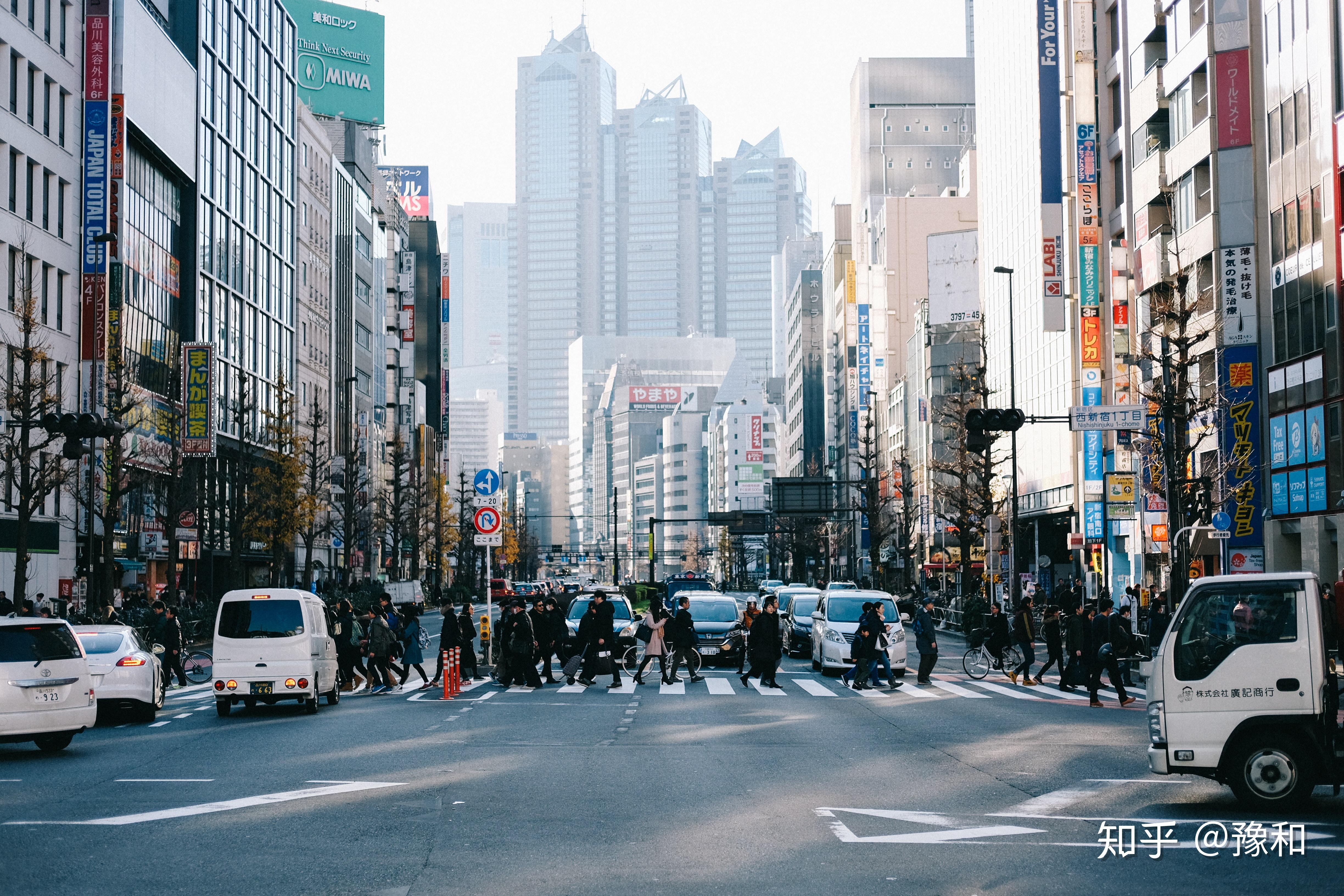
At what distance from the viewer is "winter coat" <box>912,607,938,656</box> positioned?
28969mm

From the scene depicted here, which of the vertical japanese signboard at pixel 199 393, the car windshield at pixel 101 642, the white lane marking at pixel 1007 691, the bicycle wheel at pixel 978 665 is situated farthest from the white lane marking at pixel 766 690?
the vertical japanese signboard at pixel 199 393

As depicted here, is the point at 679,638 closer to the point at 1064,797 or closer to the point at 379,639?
the point at 379,639

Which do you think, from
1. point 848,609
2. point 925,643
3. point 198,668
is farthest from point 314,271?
point 925,643

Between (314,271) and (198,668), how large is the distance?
61755 millimetres

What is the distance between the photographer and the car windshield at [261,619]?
22.7 m

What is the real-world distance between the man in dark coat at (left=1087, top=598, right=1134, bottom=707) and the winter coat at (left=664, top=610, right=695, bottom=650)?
7753mm

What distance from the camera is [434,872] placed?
9.37 metres

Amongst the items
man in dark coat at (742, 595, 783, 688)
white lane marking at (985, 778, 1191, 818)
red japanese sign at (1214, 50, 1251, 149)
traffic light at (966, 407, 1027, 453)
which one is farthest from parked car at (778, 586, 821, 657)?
→ white lane marking at (985, 778, 1191, 818)

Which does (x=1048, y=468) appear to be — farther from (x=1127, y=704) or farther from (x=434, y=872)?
(x=434, y=872)

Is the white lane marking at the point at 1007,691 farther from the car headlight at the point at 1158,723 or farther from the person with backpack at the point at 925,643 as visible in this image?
the car headlight at the point at 1158,723

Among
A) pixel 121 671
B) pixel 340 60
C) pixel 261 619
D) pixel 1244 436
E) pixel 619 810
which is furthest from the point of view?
pixel 340 60

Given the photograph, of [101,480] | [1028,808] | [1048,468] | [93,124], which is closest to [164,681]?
[1028,808]

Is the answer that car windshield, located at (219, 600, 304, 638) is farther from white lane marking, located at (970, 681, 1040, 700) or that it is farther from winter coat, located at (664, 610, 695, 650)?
white lane marking, located at (970, 681, 1040, 700)

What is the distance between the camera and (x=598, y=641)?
93.5ft
